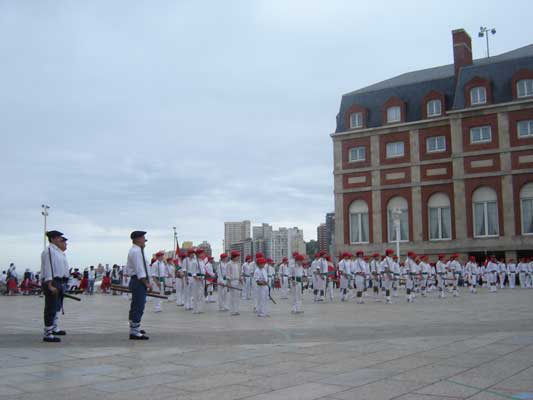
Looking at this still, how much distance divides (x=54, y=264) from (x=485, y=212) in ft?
132

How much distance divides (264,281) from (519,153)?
33207mm

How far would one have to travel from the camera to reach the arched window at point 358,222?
52.0 m

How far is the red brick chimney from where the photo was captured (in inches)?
2025

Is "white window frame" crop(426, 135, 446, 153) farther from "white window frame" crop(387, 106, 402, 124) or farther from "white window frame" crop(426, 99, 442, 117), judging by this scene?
"white window frame" crop(387, 106, 402, 124)

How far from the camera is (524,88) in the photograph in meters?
45.7

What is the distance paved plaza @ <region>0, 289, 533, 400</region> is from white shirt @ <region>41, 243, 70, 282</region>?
135cm

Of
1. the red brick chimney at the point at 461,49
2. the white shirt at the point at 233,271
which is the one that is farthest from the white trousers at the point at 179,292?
the red brick chimney at the point at 461,49

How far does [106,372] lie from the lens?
27.0ft

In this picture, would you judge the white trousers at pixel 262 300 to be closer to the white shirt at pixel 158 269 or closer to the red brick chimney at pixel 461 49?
the white shirt at pixel 158 269

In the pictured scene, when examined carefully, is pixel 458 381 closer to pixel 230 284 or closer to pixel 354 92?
pixel 230 284

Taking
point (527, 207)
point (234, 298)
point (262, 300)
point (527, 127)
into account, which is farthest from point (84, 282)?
point (527, 127)

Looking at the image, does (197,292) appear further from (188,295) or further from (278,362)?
(278,362)

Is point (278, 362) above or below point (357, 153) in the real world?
below

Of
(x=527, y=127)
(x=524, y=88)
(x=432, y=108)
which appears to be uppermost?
(x=524, y=88)
